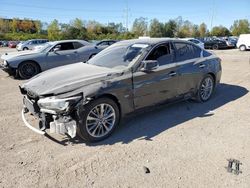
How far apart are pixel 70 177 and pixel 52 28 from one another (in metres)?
68.9

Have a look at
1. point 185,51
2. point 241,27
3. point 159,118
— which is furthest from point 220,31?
point 159,118

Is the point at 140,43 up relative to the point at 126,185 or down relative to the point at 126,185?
up

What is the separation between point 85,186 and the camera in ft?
9.85

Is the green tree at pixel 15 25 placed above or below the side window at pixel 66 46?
above

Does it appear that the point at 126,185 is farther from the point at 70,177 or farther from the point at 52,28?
the point at 52,28

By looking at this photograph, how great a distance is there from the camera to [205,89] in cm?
610

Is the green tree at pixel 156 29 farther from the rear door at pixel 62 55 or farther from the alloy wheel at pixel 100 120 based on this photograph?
the alloy wheel at pixel 100 120

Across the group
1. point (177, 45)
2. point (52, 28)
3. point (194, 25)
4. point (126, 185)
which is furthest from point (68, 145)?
point (194, 25)

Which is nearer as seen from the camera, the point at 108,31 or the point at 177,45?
the point at 177,45

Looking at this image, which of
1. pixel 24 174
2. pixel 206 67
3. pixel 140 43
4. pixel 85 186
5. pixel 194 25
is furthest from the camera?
pixel 194 25

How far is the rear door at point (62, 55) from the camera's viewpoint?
33.5ft

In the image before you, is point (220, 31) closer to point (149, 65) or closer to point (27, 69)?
point (27, 69)

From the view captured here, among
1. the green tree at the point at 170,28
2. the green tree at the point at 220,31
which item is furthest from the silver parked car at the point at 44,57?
the green tree at the point at 220,31

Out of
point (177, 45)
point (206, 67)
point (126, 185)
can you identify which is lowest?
point (126, 185)
